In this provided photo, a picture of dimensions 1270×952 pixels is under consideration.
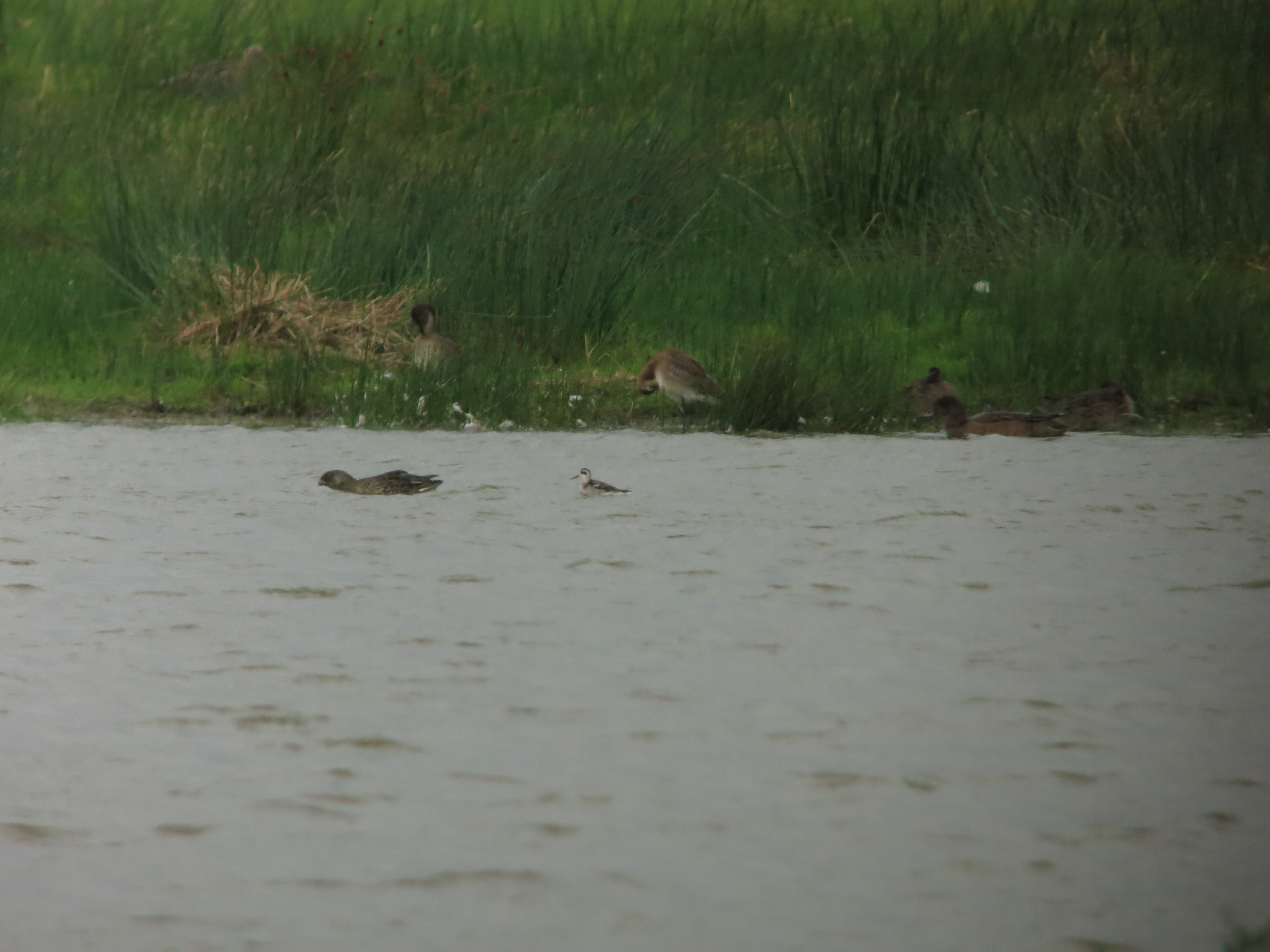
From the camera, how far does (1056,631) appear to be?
5.34 m

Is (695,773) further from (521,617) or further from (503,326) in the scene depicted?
(503,326)

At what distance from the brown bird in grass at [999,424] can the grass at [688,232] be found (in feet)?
1.75

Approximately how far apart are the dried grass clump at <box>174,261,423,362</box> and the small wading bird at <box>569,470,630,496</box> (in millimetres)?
4178

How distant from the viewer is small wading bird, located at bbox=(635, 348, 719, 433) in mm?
10062

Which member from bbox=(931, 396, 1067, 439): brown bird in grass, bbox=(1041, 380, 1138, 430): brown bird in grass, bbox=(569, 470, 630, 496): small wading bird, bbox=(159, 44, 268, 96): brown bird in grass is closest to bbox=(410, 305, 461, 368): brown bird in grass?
bbox=(931, 396, 1067, 439): brown bird in grass

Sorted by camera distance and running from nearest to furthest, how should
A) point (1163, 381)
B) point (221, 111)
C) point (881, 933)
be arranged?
point (881, 933), point (1163, 381), point (221, 111)

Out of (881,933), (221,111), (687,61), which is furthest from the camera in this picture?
(687,61)

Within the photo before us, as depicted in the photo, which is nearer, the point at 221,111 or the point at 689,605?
the point at 689,605

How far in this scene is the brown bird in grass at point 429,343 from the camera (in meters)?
10.7

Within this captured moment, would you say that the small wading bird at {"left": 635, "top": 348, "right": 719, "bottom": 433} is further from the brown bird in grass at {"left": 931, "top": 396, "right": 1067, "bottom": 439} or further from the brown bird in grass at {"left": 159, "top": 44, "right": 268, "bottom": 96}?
the brown bird in grass at {"left": 159, "top": 44, "right": 268, "bottom": 96}

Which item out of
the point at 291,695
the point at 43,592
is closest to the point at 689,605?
the point at 291,695

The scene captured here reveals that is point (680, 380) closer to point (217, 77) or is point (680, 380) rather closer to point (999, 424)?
point (999, 424)

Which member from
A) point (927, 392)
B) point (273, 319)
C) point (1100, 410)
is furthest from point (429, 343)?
point (1100, 410)

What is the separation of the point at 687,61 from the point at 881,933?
1697 cm
